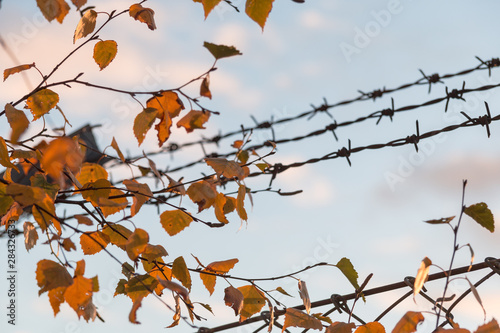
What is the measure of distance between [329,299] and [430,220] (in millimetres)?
314

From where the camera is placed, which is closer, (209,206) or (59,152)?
(59,152)

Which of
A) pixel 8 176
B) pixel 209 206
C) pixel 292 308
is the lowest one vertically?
pixel 292 308

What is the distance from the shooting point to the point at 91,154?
2.59 m

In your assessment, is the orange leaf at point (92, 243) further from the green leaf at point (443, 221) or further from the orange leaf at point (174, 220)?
the green leaf at point (443, 221)

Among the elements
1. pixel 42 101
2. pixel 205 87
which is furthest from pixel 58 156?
pixel 42 101

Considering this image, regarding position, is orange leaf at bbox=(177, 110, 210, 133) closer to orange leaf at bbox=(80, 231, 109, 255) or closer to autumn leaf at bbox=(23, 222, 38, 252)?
orange leaf at bbox=(80, 231, 109, 255)

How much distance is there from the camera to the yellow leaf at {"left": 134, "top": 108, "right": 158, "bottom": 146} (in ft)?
4.11

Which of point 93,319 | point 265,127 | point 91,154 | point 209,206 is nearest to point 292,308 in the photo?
point 209,206

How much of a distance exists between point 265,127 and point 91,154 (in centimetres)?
79

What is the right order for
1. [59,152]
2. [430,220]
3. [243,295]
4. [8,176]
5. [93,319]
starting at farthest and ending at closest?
[8,176], [243,295], [93,319], [430,220], [59,152]

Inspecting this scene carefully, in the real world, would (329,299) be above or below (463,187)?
below

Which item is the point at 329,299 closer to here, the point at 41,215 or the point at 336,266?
the point at 336,266

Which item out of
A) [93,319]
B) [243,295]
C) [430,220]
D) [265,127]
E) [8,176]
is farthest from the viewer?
[265,127]

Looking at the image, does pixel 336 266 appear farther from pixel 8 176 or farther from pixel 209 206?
pixel 8 176
